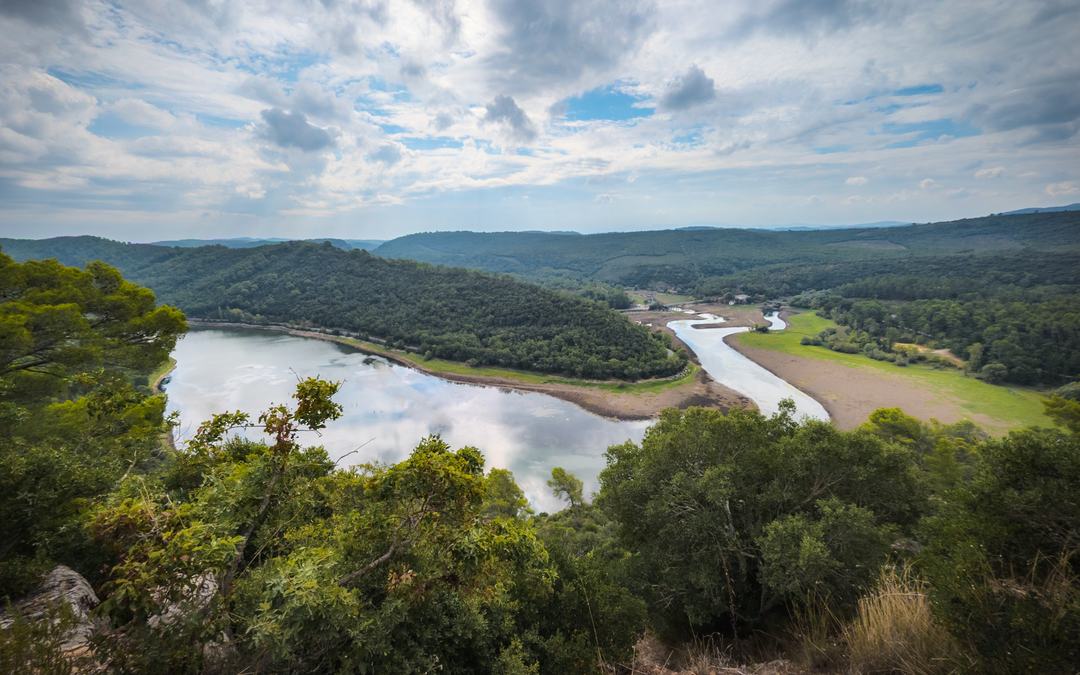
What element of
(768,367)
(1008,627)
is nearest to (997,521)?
(1008,627)

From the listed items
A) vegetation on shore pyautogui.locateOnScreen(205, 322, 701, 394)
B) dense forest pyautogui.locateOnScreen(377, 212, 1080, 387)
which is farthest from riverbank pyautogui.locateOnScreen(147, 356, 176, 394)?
dense forest pyautogui.locateOnScreen(377, 212, 1080, 387)

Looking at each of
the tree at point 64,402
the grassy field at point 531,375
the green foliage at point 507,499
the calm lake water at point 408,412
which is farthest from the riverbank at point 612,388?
the tree at point 64,402

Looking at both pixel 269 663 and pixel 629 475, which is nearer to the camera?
pixel 269 663

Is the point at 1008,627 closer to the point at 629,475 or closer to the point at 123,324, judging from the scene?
the point at 629,475

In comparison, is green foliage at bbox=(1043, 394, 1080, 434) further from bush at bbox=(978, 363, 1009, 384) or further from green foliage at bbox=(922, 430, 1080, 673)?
bush at bbox=(978, 363, 1009, 384)

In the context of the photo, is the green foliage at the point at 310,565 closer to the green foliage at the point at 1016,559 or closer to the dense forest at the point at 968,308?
the green foliage at the point at 1016,559
